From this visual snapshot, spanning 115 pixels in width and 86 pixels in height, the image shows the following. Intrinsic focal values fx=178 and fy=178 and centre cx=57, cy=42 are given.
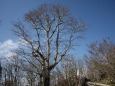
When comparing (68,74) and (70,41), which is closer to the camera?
(70,41)

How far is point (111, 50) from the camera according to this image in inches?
1173

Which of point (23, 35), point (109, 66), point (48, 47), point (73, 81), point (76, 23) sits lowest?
point (73, 81)

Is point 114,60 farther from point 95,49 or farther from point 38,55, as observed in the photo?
point 38,55

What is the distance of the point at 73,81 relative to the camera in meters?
37.2

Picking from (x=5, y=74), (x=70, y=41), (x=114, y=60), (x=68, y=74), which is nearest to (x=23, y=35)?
(x=70, y=41)

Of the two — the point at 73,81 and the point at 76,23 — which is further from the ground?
the point at 76,23

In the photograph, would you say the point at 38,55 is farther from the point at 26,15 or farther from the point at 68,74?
the point at 68,74

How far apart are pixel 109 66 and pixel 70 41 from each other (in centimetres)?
1331

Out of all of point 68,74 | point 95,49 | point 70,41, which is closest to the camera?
point 70,41

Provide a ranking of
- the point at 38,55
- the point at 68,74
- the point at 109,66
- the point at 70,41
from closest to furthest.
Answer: the point at 38,55 < the point at 70,41 < the point at 109,66 < the point at 68,74

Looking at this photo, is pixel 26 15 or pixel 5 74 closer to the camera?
pixel 26 15

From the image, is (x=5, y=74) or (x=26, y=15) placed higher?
(x=26, y=15)

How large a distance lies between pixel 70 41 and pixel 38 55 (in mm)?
3882

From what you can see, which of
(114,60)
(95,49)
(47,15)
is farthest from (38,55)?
(95,49)
